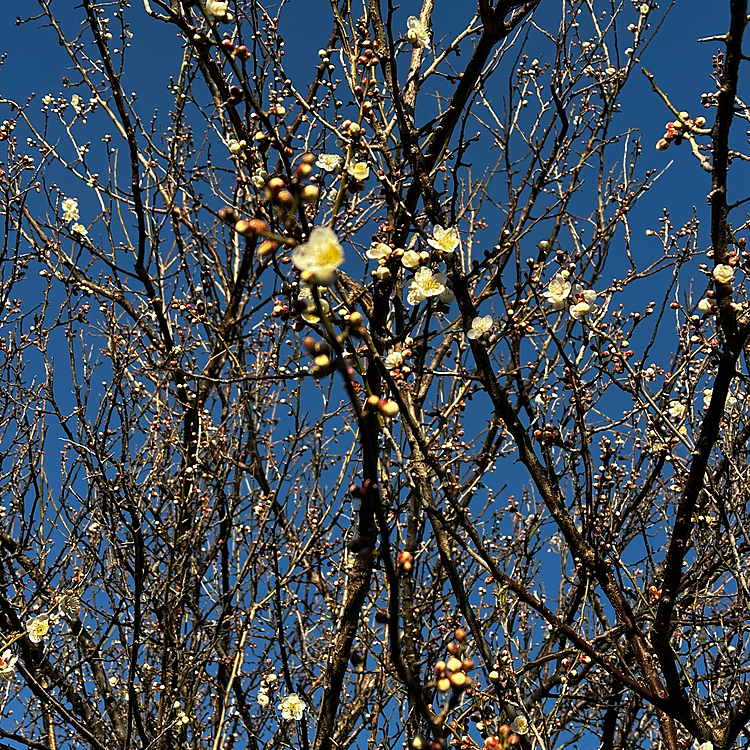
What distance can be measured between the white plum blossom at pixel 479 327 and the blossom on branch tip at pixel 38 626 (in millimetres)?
2804

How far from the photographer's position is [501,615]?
278cm

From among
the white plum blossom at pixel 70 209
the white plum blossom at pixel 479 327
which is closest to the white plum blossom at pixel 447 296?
the white plum blossom at pixel 479 327

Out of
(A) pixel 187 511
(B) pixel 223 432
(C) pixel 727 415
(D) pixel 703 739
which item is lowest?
(D) pixel 703 739

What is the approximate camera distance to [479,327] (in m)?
2.68

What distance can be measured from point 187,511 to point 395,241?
208 centimetres

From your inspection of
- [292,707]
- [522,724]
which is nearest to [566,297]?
[522,724]

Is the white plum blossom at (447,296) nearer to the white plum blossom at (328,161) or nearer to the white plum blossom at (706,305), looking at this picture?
the white plum blossom at (328,161)

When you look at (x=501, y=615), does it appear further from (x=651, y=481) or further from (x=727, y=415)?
(x=727, y=415)

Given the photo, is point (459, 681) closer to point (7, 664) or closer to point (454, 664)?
point (454, 664)

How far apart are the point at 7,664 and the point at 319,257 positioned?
3.14 meters

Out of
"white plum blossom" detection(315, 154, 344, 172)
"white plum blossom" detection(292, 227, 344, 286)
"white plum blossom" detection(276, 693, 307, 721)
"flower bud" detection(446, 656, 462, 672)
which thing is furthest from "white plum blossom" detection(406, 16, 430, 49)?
"white plum blossom" detection(276, 693, 307, 721)

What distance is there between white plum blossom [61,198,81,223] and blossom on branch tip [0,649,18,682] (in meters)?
2.94

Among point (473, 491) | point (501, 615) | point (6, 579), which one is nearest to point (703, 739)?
point (501, 615)

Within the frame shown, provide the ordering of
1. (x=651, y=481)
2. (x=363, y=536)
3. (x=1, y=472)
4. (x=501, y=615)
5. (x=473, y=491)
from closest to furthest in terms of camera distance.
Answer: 1. (x=363, y=536)
2. (x=501, y=615)
3. (x=651, y=481)
4. (x=473, y=491)
5. (x=1, y=472)
